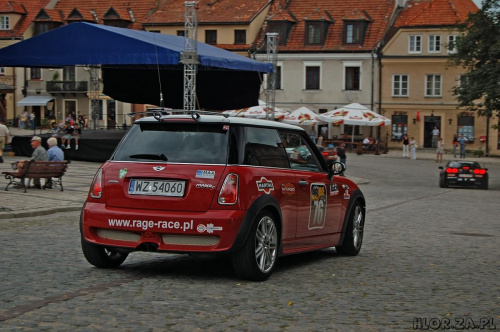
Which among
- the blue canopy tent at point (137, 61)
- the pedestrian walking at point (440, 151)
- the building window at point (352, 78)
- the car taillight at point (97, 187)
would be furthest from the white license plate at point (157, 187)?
the building window at point (352, 78)

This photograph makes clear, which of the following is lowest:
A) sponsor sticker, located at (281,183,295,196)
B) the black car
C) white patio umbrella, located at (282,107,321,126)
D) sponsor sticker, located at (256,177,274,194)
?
the black car

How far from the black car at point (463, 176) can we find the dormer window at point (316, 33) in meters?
Answer: 38.3

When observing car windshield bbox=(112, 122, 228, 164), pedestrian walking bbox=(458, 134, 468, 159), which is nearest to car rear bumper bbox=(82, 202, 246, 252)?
car windshield bbox=(112, 122, 228, 164)

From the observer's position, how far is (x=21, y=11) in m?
80.4

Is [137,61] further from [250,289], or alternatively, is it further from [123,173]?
[250,289]

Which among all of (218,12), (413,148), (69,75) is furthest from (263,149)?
(69,75)

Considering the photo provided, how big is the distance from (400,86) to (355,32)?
19.0ft

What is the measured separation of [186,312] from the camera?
725cm

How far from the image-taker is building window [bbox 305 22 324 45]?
7244cm

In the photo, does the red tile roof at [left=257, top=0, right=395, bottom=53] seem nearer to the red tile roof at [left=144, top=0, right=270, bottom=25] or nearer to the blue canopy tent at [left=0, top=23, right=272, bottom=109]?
the red tile roof at [left=144, top=0, right=270, bottom=25]

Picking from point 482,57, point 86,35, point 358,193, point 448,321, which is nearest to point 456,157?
point 482,57

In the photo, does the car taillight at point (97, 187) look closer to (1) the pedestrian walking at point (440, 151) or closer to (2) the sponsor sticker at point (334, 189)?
(2) the sponsor sticker at point (334, 189)

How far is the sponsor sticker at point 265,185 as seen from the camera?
9.00 metres

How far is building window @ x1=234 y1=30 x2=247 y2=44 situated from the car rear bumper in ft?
218
